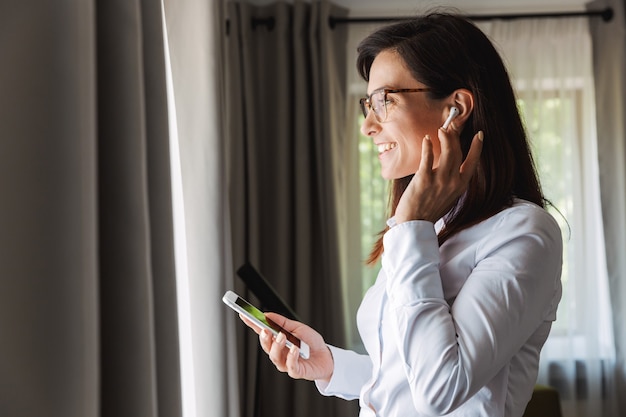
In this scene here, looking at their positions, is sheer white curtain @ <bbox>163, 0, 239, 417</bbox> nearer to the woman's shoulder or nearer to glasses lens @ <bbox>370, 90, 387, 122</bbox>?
glasses lens @ <bbox>370, 90, 387, 122</bbox>

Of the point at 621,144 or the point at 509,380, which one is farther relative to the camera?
the point at 621,144

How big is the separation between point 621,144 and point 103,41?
3.46 metres

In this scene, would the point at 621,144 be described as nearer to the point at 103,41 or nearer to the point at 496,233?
the point at 496,233

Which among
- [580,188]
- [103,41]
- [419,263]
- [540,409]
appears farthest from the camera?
[580,188]

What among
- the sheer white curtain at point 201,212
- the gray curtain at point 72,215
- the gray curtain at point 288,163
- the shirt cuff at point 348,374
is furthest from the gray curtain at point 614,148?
the gray curtain at point 72,215

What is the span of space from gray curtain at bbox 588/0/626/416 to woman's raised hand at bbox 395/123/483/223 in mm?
3027

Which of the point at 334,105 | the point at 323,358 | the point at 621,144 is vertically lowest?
the point at 323,358

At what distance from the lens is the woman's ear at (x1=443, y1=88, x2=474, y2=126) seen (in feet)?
3.75

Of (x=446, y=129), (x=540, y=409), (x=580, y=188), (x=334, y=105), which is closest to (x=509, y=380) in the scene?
(x=446, y=129)

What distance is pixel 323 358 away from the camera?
145 cm

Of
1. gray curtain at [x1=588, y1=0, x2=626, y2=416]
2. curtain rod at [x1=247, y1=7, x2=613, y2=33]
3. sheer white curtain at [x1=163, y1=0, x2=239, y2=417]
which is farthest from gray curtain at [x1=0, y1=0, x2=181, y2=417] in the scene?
gray curtain at [x1=588, y1=0, x2=626, y2=416]

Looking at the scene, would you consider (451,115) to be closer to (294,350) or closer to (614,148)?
(294,350)

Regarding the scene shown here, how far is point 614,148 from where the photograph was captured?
3.79m

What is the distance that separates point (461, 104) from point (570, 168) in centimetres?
295
